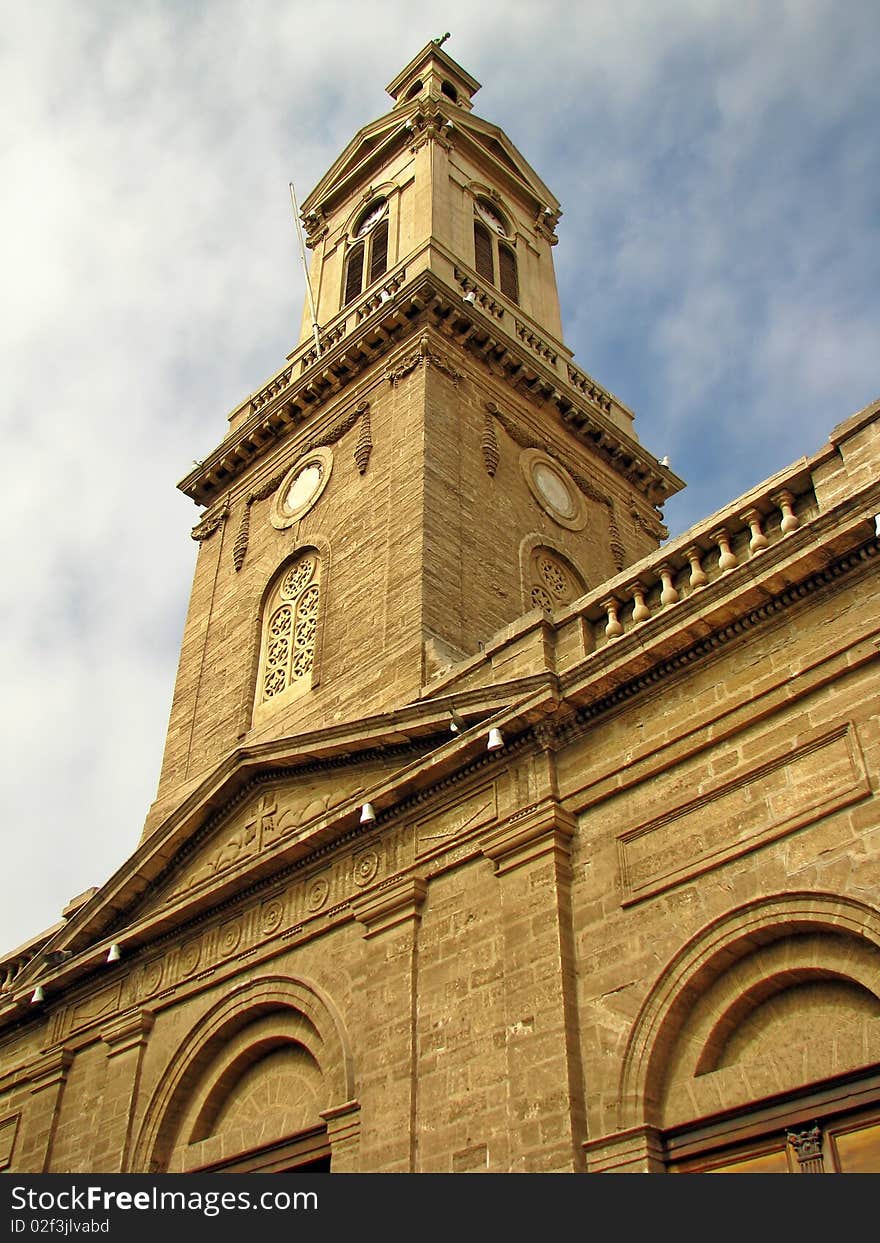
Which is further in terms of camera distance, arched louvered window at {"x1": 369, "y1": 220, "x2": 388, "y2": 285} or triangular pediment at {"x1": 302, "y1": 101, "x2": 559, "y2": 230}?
triangular pediment at {"x1": 302, "y1": 101, "x2": 559, "y2": 230}

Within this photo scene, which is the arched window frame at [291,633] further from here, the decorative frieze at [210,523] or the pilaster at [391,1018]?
the pilaster at [391,1018]

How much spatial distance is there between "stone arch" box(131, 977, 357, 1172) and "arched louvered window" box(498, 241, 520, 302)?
1611cm

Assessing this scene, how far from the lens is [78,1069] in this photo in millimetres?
17250

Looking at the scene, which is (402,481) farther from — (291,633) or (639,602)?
(639,602)

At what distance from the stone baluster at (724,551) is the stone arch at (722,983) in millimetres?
3403

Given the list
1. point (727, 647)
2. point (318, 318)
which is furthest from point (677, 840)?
point (318, 318)

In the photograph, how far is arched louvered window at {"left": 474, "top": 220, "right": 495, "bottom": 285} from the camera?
→ 87.2 ft

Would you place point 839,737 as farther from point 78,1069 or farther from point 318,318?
point 318,318

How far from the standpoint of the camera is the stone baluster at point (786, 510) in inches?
487

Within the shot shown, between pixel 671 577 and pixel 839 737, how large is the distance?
3000 mm

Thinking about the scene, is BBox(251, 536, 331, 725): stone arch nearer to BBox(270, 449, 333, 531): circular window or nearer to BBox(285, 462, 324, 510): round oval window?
BBox(270, 449, 333, 531): circular window

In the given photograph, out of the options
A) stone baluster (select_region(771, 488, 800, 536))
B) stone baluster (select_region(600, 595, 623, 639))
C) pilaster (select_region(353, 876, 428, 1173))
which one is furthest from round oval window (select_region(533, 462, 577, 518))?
pilaster (select_region(353, 876, 428, 1173))

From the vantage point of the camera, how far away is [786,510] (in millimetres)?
12500
